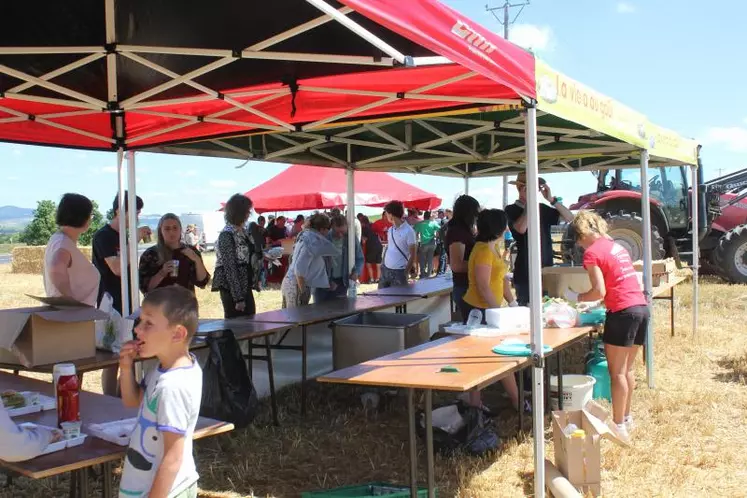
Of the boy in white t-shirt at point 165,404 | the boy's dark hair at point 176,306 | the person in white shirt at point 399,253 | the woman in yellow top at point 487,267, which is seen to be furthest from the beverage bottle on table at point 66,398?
the person in white shirt at point 399,253

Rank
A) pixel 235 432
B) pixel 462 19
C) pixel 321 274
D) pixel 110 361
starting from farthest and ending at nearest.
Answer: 1. pixel 321 274
2. pixel 235 432
3. pixel 110 361
4. pixel 462 19

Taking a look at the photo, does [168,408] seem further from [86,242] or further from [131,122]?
[86,242]

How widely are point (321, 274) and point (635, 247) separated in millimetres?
6466

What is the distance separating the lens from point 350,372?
3.35m

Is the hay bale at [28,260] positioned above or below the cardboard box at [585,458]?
above

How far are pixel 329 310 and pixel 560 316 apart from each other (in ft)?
6.25

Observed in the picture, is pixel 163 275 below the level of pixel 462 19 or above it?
below

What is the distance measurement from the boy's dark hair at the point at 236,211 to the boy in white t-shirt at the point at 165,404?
125 inches

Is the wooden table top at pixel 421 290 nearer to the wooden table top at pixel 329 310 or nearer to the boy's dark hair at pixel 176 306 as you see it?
the wooden table top at pixel 329 310

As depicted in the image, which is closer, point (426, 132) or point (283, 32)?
point (283, 32)

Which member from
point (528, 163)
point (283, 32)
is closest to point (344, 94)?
point (283, 32)

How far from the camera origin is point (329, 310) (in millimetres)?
5672

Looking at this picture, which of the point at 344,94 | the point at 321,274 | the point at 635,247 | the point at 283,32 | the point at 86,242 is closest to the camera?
the point at 283,32

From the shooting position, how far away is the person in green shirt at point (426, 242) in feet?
48.5
